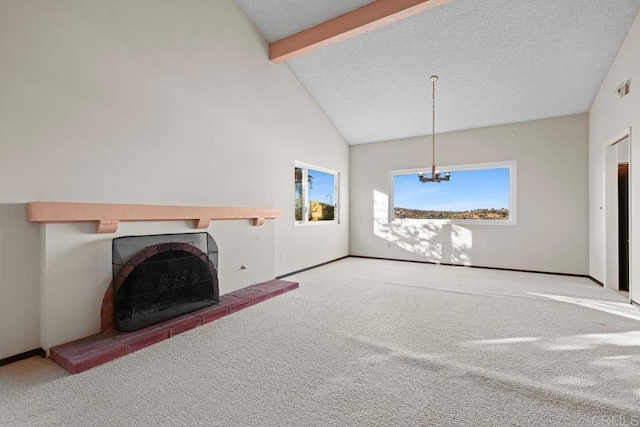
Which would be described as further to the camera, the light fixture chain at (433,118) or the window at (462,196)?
the window at (462,196)

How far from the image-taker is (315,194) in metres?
5.91

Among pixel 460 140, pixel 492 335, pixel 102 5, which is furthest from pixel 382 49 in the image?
pixel 492 335

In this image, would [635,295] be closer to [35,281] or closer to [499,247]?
[499,247]

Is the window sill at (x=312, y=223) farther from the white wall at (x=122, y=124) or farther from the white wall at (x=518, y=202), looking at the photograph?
the white wall at (x=518, y=202)

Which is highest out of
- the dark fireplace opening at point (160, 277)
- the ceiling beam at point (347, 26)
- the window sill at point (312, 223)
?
the ceiling beam at point (347, 26)

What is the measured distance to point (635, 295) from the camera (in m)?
3.44

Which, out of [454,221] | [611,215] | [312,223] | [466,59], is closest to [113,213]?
[312,223]

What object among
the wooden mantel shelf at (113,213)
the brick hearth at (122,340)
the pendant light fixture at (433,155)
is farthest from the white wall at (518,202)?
the brick hearth at (122,340)

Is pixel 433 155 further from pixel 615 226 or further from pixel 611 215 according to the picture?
pixel 615 226

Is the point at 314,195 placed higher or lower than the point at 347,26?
lower

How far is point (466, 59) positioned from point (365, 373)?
4335mm

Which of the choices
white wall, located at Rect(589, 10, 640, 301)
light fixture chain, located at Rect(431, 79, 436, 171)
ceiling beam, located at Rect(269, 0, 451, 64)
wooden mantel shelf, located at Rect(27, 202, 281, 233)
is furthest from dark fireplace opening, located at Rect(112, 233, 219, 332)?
white wall, located at Rect(589, 10, 640, 301)

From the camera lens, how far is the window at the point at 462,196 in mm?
5691

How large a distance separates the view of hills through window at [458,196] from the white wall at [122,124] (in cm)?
315
